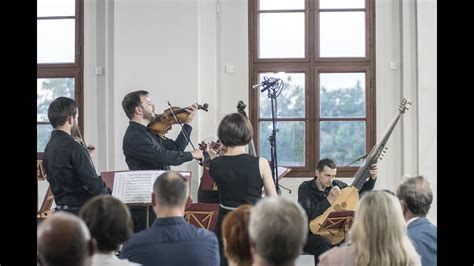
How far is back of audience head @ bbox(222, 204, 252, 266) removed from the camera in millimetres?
2527

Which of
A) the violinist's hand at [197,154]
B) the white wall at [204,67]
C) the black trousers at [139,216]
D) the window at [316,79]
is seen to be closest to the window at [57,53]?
the white wall at [204,67]

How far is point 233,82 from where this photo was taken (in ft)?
24.9

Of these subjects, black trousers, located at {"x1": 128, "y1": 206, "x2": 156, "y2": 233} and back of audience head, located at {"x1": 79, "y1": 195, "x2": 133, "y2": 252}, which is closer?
back of audience head, located at {"x1": 79, "y1": 195, "x2": 133, "y2": 252}

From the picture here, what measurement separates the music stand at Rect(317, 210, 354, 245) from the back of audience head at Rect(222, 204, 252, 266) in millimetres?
2336

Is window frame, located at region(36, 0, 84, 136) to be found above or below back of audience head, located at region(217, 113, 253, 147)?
above

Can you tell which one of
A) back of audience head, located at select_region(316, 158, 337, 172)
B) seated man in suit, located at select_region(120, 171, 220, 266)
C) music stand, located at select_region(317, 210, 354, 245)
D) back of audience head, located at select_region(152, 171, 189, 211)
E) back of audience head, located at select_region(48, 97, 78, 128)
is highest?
back of audience head, located at select_region(48, 97, 78, 128)

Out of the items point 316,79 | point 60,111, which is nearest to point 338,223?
point 60,111

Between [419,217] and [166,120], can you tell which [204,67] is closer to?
[166,120]

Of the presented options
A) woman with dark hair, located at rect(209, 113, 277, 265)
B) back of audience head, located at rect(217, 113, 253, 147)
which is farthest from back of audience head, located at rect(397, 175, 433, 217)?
back of audience head, located at rect(217, 113, 253, 147)

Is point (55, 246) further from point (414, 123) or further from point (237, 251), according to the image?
point (414, 123)

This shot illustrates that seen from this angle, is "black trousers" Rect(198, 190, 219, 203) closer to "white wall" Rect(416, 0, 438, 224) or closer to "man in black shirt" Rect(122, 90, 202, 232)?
"man in black shirt" Rect(122, 90, 202, 232)

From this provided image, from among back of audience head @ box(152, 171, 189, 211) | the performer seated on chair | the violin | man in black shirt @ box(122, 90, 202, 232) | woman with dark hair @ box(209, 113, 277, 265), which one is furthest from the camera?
the performer seated on chair

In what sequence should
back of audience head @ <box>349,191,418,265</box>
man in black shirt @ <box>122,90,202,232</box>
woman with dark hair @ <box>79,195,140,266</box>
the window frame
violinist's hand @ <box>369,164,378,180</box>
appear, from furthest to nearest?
the window frame < violinist's hand @ <box>369,164,378,180</box> < man in black shirt @ <box>122,90,202,232</box> < back of audience head @ <box>349,191,418,265</box> < woman with dark hair @ <box>79,195,140,266</box>

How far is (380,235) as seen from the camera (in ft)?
9.34
